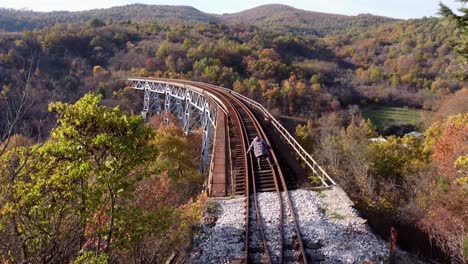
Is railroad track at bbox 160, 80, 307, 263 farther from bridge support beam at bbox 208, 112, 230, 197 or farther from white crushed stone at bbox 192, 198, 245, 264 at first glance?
bridge support beam at bbox 208, 112, 230, 197

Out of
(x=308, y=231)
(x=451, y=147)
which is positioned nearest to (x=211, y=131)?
(x=451, y=147)

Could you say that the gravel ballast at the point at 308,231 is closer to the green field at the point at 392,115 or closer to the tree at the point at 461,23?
the tree at the point at 461,23

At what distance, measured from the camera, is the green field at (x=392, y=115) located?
67.0 meters

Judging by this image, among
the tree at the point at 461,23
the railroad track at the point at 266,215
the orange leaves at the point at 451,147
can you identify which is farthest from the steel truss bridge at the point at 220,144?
the orange leaves at the point at 451,147

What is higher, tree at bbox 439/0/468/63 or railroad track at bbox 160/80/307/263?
tree at bbox 439/0/468/63

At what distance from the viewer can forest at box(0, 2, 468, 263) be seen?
586 cm

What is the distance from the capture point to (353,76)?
102 metres

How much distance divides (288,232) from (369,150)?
16.1m

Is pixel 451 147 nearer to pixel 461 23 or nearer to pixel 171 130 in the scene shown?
pixel 461 23

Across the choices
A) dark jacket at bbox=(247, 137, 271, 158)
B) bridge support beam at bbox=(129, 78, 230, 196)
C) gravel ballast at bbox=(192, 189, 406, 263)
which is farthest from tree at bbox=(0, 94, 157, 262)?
dark jacket at bbox=(247, 137, 271, 158)

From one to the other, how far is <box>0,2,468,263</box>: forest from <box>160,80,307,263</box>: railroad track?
5.03 ft

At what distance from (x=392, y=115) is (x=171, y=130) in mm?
54331

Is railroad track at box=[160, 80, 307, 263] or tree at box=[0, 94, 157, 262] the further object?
railroad track at box=[160, 80, 307, 263]

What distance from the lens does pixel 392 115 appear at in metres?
72.9
